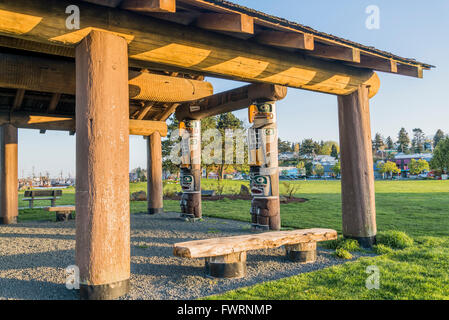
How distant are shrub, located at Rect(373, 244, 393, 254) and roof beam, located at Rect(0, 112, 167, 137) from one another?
8.47 m

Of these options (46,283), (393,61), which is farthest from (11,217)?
(393,61)

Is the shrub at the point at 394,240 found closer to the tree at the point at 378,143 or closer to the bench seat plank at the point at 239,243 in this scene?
the bench seat plank at the point at 239,243

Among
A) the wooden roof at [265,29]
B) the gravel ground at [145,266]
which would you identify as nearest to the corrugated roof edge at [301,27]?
the wooden roof at [265,29]

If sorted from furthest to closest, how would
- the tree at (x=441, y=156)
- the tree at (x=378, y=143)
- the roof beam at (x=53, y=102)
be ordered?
the tree at (x=378, y=143)
the tree at (x=441, y=156)
the roof beam at (x=53, y=102)

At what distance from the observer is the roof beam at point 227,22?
4035mm

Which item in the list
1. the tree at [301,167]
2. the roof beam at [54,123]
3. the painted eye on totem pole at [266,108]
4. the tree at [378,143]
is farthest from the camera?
the tree at [378,143]

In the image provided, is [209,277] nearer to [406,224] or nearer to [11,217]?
[406,224]

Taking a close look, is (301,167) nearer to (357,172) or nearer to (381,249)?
(357,172)

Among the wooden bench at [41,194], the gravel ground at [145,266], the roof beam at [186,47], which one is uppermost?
the roof beam at [186,47]

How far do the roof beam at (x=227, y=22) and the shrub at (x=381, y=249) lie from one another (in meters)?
4.30

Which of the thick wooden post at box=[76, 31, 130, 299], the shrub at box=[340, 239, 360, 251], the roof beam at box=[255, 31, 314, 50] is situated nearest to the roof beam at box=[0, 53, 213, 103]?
the thick wooden post at box=[76, 31, 130, 299]

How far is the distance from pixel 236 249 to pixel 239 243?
9cm

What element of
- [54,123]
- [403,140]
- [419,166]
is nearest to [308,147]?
[403,140]

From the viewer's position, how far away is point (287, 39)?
478 cm
